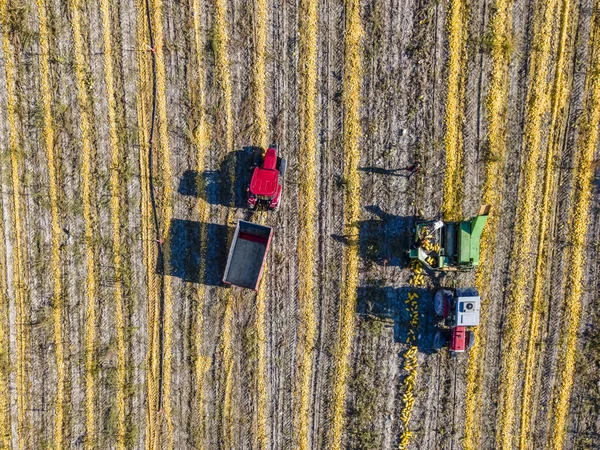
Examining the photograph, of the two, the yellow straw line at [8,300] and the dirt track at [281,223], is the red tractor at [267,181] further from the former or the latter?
the yellow straw line at [8,300]

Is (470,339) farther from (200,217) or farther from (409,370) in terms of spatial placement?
(200,217)

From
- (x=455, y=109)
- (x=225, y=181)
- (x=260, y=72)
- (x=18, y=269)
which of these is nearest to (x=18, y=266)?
(x=18, y=269)

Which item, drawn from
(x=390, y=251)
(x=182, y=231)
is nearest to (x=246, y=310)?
(x=182, y=231)

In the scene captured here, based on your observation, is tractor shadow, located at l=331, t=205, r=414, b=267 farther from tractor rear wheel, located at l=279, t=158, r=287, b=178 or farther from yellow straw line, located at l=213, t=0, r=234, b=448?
yellow straw line, located at l=213, t=0, r=234, b=448

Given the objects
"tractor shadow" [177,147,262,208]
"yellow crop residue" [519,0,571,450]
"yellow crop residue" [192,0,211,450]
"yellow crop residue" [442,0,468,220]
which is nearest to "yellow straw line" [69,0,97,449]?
"tractor shadow" [177,147,262,208]

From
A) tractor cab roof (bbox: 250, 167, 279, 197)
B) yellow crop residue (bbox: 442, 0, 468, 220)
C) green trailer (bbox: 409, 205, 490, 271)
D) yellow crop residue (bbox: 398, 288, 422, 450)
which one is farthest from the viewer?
yellow crop residue (bbox: 398, 288, 422, 450)

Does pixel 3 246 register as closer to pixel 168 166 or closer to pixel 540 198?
pixel 168 166
